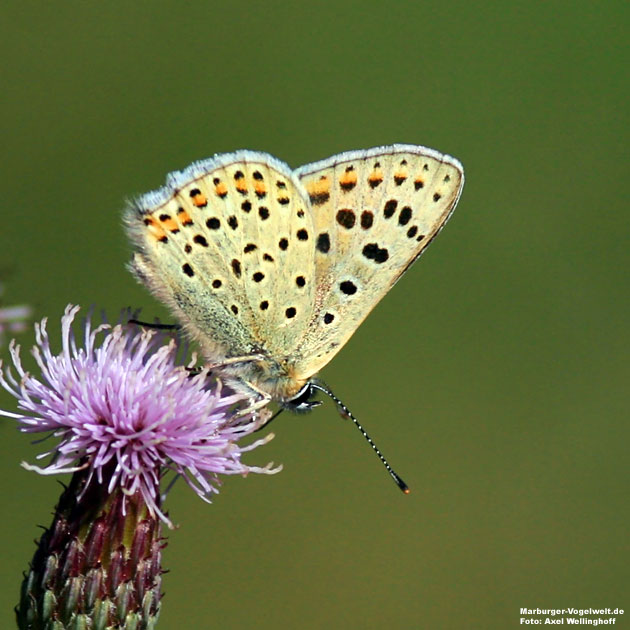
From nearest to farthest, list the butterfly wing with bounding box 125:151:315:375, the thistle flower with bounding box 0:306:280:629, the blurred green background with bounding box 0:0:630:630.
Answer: the thistle flower with bounding box 0:306:280:629, the butterfly wing with bounding box 125:151:315:375, the blurred green background with bounding box 0:0:630:630

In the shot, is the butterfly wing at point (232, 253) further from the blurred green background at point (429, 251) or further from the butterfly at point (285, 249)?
the blurred green background at point (429, 251)

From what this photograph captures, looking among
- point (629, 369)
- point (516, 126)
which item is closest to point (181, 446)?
point (629, 369)

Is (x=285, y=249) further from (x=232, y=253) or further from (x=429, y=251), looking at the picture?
(x=429, y=251)

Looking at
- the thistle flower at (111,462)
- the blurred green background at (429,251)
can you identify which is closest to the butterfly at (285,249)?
the thistle flower at (111,462)

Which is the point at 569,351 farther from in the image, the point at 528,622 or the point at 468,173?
the point at 528,622

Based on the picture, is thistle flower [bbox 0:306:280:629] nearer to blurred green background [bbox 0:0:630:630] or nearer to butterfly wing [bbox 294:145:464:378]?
butterfly wing [bbox 294:145:464:378]

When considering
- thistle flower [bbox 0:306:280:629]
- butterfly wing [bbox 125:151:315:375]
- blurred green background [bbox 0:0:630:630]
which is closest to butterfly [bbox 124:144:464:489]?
butterfly wing [bbox 125:151:315:375]
